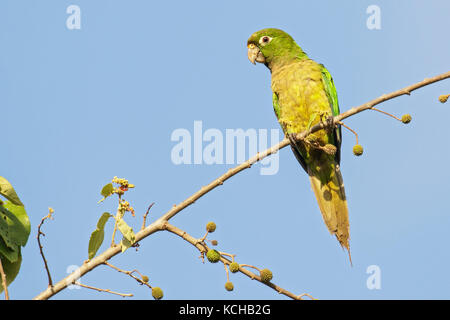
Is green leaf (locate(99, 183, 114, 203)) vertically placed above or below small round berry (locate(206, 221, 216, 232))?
above

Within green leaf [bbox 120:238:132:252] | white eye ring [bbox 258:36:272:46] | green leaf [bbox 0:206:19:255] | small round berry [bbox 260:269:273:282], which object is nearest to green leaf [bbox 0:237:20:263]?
green leaf [bbox 0:206:19:255]

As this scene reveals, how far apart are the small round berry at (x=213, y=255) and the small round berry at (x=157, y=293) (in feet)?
1.26

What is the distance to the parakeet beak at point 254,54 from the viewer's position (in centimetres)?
857

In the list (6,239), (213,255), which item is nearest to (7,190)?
(6,239)

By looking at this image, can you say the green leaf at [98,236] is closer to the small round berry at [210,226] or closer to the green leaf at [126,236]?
the green leaf at [126,236]

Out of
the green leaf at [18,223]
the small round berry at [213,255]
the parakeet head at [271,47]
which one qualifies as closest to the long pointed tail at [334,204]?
the parakeet head at [271,47]

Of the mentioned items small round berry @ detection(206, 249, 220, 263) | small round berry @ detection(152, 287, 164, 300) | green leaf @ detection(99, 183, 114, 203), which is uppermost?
green leaf @ detection(99, 183, 114, 203)

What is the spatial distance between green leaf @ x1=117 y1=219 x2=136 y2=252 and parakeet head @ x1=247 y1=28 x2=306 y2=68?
5287 millimetres

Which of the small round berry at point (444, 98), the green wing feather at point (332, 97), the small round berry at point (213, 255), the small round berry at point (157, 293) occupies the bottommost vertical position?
the small round berry at point (157, 293)

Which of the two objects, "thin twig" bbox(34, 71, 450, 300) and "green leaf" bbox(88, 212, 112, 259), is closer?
"thin twig" bbox(34, 71, 450, 300)

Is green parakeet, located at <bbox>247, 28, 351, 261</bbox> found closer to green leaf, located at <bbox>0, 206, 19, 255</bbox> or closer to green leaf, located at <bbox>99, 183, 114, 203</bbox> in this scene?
green leaf, located at <bbox>99, 183, 114, 203</bbox>

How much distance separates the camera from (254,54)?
8.66 m

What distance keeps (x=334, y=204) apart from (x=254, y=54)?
3174mm

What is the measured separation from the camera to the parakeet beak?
8.57 m
